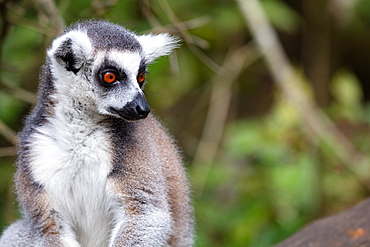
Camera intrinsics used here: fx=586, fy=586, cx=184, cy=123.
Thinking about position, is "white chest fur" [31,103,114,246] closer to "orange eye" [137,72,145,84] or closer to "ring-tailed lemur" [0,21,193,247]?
"ring-tailed lemur" [0,21,193,247]

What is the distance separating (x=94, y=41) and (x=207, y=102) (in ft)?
17.9

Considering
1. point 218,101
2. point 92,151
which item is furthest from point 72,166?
point 218,101

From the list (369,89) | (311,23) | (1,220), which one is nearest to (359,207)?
(1,220)

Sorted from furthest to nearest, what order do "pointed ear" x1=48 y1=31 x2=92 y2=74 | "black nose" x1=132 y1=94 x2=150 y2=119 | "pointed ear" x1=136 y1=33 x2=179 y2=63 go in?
1. "pointed ear" x1=136 y1=33 x2=179 y2=63
2. "pointed ear" x1=48 y1=31 x2=92 y2=74
3. "black nose" x1=132 y1=94 x2=150 y2=119

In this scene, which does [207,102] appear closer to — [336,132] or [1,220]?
[336,132]

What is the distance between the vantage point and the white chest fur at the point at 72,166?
389 centimetres

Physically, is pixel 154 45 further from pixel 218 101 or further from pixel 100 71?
pixel 218 101

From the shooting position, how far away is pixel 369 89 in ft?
37.9

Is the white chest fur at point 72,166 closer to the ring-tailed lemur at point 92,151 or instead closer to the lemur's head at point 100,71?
the ring-tailed lemur at point 92,151

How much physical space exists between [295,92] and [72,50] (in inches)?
155

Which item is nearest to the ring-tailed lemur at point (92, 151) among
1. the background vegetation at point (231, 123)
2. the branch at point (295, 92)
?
the background vegetation at point (231, 123)

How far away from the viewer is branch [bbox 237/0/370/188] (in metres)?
7.07

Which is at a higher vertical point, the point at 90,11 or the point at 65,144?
the point at 90,11

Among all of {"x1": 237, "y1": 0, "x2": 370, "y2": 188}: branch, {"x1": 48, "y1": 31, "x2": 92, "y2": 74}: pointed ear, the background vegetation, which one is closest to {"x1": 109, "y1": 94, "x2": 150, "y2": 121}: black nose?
{"x1": 48, "y1": 31, "x2": 92, "y2": 74}: pointed ear
